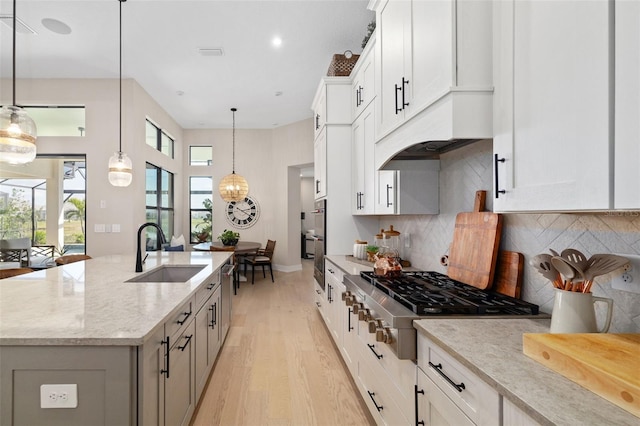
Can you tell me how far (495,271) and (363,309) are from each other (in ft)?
2.51

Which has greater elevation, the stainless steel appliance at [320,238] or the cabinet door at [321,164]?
the cabinet door at [321,164]

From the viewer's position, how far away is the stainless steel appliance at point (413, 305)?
1.37 metres

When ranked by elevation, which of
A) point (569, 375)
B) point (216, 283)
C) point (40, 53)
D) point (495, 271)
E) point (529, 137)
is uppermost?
point (40, 53)

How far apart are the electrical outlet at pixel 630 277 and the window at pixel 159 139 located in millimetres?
6226

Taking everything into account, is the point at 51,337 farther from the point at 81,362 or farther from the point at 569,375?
the point at 569,375

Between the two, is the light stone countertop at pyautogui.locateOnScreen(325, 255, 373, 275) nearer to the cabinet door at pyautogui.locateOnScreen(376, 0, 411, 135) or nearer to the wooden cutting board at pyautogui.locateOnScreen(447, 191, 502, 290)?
the wooden cutting board at pyautogui.locateOnScreen(447, 191, 502, 290)

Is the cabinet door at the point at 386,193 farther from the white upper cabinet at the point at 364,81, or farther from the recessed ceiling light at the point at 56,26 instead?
the recessed ceiling light at the point at 56,26

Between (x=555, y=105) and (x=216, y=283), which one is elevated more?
(x=555, y=105)

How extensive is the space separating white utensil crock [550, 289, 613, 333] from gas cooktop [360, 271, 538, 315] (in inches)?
13.6

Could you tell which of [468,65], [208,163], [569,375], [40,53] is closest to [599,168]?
[569,375]

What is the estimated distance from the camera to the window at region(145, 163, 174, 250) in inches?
231

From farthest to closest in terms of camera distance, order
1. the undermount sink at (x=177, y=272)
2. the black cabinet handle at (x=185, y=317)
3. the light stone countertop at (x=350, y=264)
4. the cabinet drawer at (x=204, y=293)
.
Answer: the undermount sink at (x=177, y=272) → the light stone countertop at (x=350, y=264) → the cabinet drawer at (x=204, y=293) → the black cabinet handle at (x=185, y=317)

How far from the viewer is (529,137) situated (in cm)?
109

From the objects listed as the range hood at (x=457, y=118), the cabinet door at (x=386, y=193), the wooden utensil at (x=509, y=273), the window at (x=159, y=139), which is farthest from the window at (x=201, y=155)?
the wooden utensil at (x=509, y=273)
